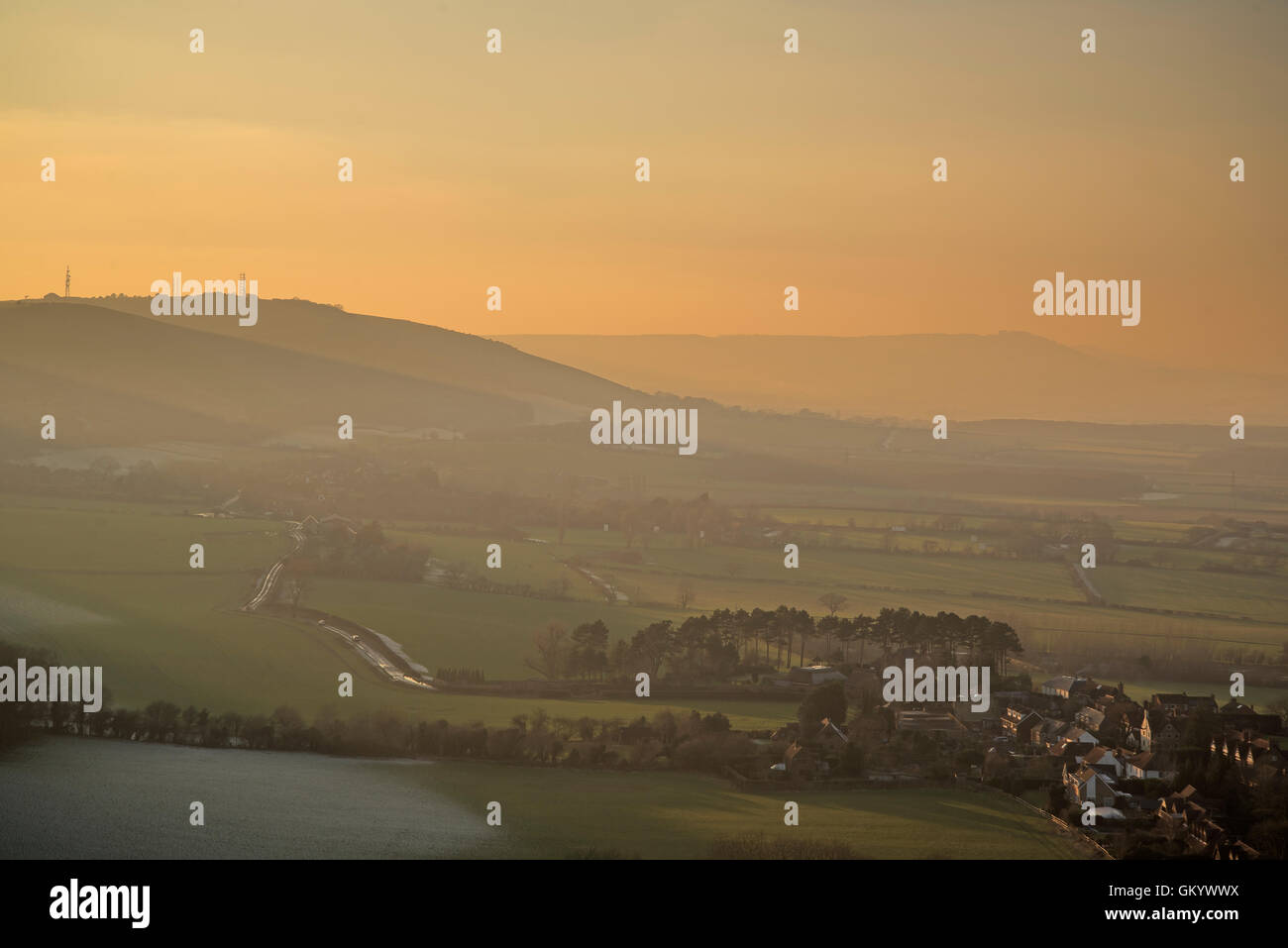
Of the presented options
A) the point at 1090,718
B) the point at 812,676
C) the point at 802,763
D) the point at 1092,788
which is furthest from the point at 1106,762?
the point at 812,676

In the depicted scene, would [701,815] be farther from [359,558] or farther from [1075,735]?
[359,558]

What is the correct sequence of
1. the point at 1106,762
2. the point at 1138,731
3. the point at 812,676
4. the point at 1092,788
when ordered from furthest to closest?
the point at 812,676, the point at 1138,731, the point at 1106,762, the point at 1092,788

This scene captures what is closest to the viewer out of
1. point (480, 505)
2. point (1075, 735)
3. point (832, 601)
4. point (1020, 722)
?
point (1075, 735)

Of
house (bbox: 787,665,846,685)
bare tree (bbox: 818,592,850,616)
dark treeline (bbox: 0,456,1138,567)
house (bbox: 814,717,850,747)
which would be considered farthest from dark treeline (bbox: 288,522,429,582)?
house (bbox: 814,717,850,747)

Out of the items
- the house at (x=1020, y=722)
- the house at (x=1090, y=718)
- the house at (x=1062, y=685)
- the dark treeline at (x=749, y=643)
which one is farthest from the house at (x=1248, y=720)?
the dark treeline at (x=749, y=643)

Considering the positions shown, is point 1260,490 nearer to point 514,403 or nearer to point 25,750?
point 514,403

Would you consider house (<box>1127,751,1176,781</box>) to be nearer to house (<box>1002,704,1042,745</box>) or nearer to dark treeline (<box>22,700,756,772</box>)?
house (<box>1002,704,1042,745</box>)
